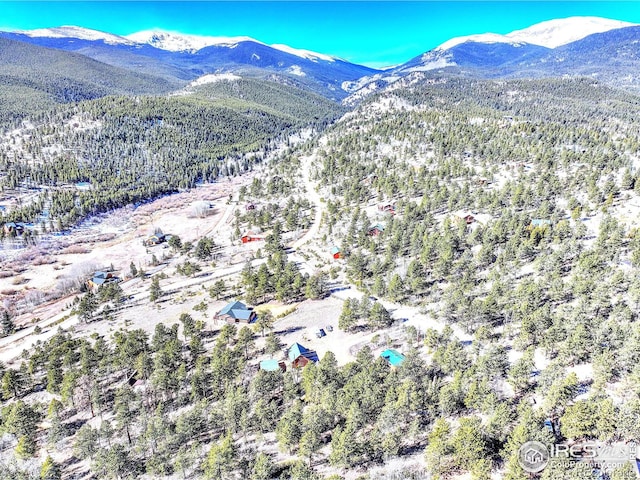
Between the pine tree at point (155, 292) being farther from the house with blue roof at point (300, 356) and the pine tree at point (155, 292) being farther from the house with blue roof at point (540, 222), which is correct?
the house with blue roof at point (540, 222)

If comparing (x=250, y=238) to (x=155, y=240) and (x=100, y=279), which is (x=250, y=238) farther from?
(x=100, y=279)

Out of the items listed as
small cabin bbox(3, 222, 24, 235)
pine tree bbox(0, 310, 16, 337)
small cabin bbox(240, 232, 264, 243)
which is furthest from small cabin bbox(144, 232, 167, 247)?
pine tree bbox(0, 310, 16, 337)

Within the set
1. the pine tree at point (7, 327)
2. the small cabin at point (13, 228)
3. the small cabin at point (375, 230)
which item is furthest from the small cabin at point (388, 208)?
the small cabin at point (13, 228)

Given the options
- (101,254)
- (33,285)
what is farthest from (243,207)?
(33,285)

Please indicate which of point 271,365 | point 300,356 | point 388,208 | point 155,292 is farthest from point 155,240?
point 300,356

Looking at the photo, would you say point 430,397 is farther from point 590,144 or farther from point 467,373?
point 590,144
